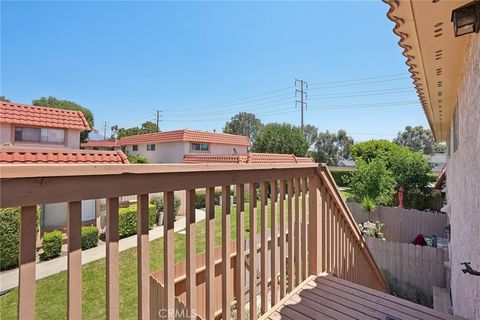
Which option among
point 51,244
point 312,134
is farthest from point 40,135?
point 312,134

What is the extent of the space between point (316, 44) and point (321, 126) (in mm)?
38288

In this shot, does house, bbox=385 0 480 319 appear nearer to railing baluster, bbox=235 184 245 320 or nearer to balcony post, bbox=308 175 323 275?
balcony post, bbox=308 175 323 275

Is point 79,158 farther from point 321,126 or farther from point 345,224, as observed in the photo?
point 321,126

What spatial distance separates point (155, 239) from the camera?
909 centimetres

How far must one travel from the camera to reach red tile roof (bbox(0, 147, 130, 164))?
593 centimetres

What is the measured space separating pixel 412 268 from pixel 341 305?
6537 mm

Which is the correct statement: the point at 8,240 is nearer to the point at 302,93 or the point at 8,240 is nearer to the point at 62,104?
the point at 302,93

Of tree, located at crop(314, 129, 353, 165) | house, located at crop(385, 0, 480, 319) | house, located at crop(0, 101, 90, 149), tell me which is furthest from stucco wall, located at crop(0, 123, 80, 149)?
tree, located at crop(314, 129, 353, 165)

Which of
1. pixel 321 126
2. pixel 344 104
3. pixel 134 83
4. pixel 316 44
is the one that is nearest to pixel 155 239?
pixel 316 44

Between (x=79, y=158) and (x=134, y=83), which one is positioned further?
(x=134, y=83)

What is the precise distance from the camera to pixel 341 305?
2027 mm

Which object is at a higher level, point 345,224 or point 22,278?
point 22,278

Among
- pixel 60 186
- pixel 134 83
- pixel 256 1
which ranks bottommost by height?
pixel 60 186

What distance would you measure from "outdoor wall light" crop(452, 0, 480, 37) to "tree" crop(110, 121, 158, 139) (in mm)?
42161
